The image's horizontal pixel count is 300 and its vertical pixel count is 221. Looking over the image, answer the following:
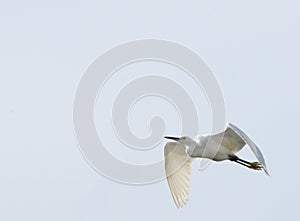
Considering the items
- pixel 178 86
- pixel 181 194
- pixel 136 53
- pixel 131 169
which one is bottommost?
pixel 181 194

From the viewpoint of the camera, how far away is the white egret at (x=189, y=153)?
26.0 metres

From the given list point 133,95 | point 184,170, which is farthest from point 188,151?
point 133,95

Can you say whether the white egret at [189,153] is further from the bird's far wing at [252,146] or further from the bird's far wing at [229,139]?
the bird's far wing at [252,146]

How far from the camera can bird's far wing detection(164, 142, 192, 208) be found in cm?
2664

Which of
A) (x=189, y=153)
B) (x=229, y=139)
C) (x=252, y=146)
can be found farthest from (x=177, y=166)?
(x=252, y=146)

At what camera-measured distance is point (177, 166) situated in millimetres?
26938

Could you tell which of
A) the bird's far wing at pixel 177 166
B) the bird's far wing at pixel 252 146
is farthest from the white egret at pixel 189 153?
the bird's far wing at pixel 252 146

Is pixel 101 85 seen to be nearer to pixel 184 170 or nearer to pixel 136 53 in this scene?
pixel 136 53

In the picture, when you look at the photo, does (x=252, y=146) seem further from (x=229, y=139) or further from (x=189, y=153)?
(x=189, y=153)

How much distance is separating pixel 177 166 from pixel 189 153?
3.11ft

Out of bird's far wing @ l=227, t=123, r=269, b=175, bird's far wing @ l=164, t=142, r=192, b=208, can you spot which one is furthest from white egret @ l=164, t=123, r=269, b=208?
bird's far wing @ l=227, t=123, r=269, b=175

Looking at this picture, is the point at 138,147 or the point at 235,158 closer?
the point at 235,158

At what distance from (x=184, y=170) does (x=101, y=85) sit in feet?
16.5

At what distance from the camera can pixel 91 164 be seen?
2822 centimetres
